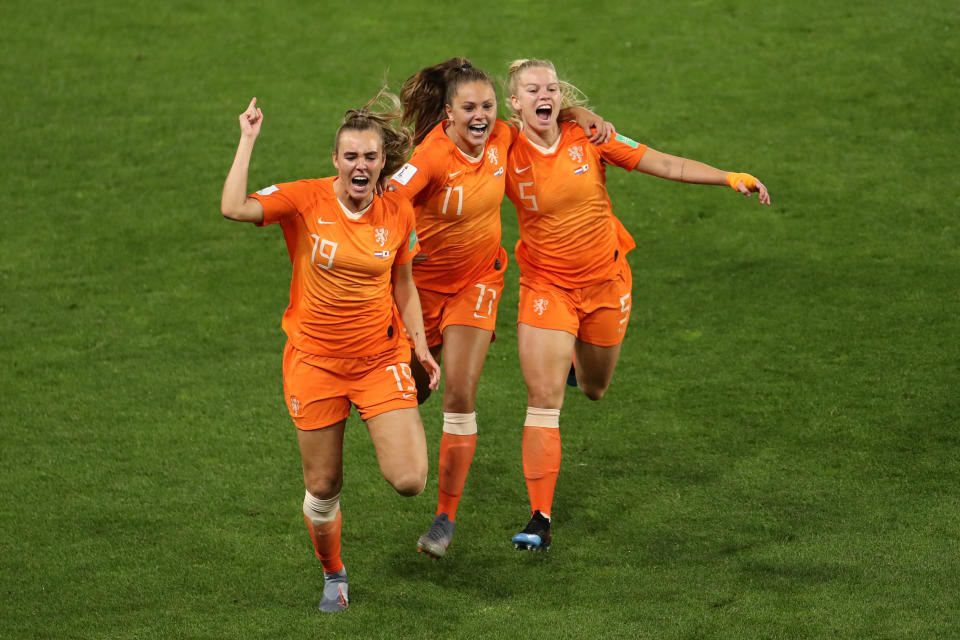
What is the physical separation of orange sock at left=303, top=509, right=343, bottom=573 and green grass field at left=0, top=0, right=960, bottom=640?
234mm

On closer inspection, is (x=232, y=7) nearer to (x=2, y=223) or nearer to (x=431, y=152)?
(x=2, y=223)

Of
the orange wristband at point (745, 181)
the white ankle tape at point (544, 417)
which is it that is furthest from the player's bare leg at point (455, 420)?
the orange wristband at point (745, 181)

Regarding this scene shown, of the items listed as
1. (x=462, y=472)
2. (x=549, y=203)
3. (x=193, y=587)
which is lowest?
(x=193, y=587)

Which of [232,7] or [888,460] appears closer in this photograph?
[888,460]

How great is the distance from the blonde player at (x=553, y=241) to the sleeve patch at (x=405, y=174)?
58cm

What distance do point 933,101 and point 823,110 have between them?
1092 millimetres

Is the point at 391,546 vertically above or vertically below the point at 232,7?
below

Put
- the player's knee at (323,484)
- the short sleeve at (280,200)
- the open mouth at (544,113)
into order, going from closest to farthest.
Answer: the short sleeve at (280,200) < the player's knee at (323,484) < the open mouth at (544,113)

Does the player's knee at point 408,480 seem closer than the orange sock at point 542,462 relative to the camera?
Yes

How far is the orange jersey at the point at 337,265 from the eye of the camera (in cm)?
497

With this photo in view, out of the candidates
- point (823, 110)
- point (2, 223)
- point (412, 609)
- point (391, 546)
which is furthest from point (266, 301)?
point (823, 110)

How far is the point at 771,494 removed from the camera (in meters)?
6.38

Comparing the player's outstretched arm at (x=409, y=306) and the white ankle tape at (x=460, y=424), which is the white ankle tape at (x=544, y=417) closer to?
the white ankle tape at (x=460, y=424)

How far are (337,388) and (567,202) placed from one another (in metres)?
1.57
